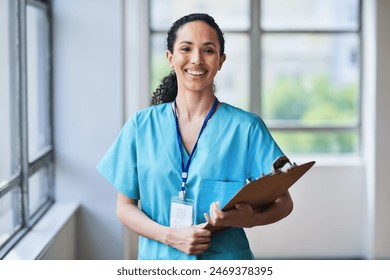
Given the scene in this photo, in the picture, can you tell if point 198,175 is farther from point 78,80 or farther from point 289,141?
point 289,141

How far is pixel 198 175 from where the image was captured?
5.16 feet

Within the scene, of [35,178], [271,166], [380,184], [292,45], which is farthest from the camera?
[292,45]

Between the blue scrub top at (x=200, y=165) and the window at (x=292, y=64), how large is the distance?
2.49m

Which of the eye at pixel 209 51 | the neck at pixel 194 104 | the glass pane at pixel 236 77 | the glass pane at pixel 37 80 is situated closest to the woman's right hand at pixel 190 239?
the neck at pixel 194 104

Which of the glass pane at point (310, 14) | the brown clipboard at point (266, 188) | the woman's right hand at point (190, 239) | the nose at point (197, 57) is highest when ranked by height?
the glass pane at point (310, 14)

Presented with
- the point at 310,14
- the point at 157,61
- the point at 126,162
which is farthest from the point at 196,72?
the point at 310,14

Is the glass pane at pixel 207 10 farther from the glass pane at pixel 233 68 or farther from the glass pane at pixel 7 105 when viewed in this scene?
the glass pane at pixel 7 105

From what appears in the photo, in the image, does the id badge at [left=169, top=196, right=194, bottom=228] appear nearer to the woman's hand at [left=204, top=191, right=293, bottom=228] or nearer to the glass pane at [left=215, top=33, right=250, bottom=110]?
the woman's hand at [left=204, top=191, right=293, bottom=228]

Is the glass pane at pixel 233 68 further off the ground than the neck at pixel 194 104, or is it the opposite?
the glass pane at pixel 233 68

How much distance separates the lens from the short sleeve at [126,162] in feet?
5.37

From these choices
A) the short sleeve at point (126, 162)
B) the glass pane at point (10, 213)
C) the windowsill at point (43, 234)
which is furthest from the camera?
the glass pane at point (10, 213)

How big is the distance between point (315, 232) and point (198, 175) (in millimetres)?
2741

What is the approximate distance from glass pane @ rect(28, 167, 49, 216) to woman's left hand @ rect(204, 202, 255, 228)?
172cm

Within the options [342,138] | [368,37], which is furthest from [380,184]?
[368,37]
